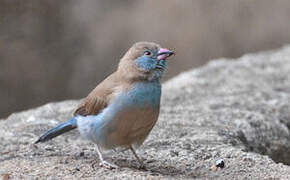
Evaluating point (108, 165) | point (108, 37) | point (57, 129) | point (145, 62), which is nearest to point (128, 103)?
point (145, 62)

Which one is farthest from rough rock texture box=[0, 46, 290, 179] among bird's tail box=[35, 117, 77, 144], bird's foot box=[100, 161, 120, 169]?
bird's tail box=[35, 117, 77, 144]

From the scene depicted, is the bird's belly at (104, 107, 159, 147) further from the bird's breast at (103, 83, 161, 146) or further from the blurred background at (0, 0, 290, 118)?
the blurred background at (0, 0, 290, 118)

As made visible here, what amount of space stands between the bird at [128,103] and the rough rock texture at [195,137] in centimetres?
25

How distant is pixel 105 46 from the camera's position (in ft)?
40.2

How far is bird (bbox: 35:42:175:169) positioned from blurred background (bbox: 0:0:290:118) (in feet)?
19.8

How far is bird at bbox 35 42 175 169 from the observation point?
15.0 ft

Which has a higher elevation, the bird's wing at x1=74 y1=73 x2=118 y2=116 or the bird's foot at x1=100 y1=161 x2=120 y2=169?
the bird's wing at x1=74 y1=73 x2=118 y2=116

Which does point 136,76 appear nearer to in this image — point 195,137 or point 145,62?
point 145,62

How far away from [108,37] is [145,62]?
7644mm

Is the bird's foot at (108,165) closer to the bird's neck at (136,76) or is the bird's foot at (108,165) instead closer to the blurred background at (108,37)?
the bird's neck at (136,76)

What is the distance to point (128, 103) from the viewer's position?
15.0 feet

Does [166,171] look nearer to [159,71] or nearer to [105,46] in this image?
[159,71]

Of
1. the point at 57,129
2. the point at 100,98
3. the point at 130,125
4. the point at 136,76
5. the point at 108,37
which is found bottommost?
the point at 108,37

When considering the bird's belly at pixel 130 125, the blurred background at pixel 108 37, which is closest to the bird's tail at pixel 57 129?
the bird's belly at pixel 130 125
